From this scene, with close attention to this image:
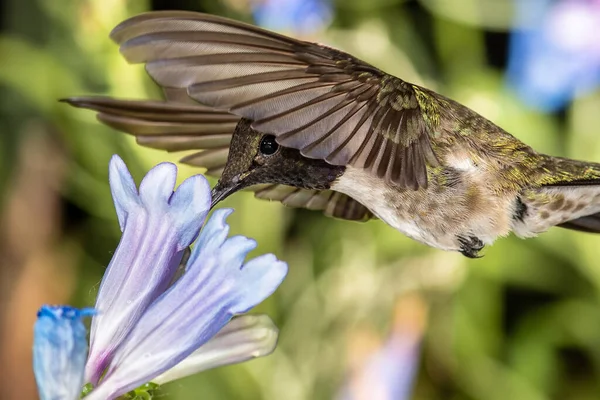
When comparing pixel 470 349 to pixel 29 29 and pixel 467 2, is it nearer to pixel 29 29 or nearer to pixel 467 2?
pixel 467 2

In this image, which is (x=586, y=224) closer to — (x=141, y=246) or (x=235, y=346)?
(x=235, y=346)

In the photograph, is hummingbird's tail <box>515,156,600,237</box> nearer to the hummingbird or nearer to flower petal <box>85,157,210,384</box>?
the hummingbird

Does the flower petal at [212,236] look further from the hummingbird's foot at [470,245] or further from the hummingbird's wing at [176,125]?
the hummingbird's foot at [470,245]

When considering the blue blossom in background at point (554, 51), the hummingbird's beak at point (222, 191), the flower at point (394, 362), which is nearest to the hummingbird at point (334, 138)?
the hummingbird's beak at point (222, 191)

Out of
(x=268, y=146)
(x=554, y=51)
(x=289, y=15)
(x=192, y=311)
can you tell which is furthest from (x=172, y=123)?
(x=554, y=51)

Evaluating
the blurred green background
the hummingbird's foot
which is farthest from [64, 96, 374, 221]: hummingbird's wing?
the blurred green background
